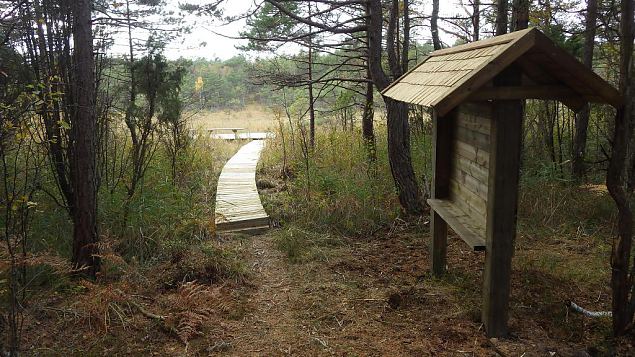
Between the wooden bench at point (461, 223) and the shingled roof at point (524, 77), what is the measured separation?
44.1 inches

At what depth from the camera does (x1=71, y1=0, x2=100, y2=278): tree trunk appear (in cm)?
412

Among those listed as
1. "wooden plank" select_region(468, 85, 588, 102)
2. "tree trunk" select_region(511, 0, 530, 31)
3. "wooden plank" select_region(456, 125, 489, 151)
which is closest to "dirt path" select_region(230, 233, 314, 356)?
"wooden plank" select_region(456, 125, 489, 151)

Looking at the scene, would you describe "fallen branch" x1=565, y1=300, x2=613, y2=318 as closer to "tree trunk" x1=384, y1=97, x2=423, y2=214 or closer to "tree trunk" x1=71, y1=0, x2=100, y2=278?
"tree trunk" x1=384, y1=97, x2=423, y2=214

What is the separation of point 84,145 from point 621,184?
14.7 ft

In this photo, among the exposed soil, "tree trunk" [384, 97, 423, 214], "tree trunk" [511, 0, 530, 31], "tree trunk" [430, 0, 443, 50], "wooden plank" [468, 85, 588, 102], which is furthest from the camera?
"tree trunk" [430, 0, 443, 50]

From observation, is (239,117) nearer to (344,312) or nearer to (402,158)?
(402,158)

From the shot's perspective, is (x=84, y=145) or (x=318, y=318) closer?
(x=318, y=318)

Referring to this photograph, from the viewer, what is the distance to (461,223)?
12.9ft

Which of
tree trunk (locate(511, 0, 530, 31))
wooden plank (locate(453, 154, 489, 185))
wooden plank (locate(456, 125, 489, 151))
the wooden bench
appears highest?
tree trunk (locate(511, 0, 530, 31))

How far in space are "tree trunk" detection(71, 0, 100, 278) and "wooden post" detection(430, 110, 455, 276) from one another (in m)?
3.35

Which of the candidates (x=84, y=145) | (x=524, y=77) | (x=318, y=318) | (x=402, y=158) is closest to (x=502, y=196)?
(x=524, y=77)

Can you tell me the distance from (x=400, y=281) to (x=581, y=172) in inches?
198

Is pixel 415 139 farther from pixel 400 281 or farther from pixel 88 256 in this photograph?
pixel 88 256

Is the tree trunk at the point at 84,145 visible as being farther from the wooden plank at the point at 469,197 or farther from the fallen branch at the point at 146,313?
the wooden plank at the point at 469,197
